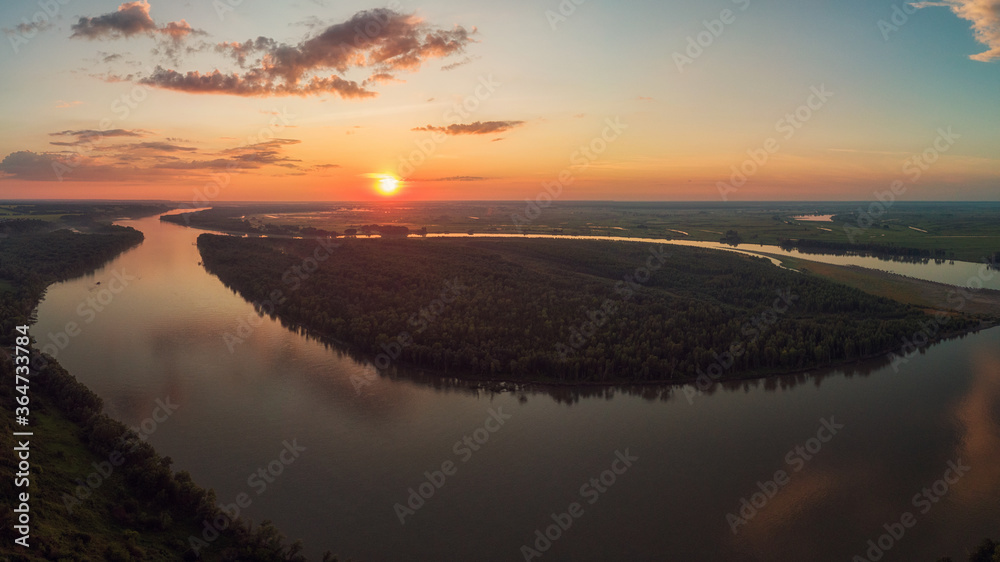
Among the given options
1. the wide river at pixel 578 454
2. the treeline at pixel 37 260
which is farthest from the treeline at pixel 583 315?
the treeline at pixel 37 260

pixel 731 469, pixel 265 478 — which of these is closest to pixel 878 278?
pixel 731 469

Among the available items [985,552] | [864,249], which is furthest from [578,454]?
[864,249]

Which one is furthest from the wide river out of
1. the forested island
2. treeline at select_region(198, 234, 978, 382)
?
treeline at select_region(198, 234, 978, 382)

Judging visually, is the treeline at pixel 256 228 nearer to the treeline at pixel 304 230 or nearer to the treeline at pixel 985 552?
the treeline at pixel 304 230

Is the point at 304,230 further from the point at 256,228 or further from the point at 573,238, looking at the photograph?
the point at 573,238

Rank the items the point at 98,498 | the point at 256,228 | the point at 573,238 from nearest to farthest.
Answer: the point at 98,498 < the point at 573,238 < the point at 256,228

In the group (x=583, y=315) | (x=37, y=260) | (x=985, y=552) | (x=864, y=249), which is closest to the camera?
(x=985, y=552)

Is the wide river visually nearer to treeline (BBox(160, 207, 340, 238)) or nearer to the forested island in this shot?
the forested island
